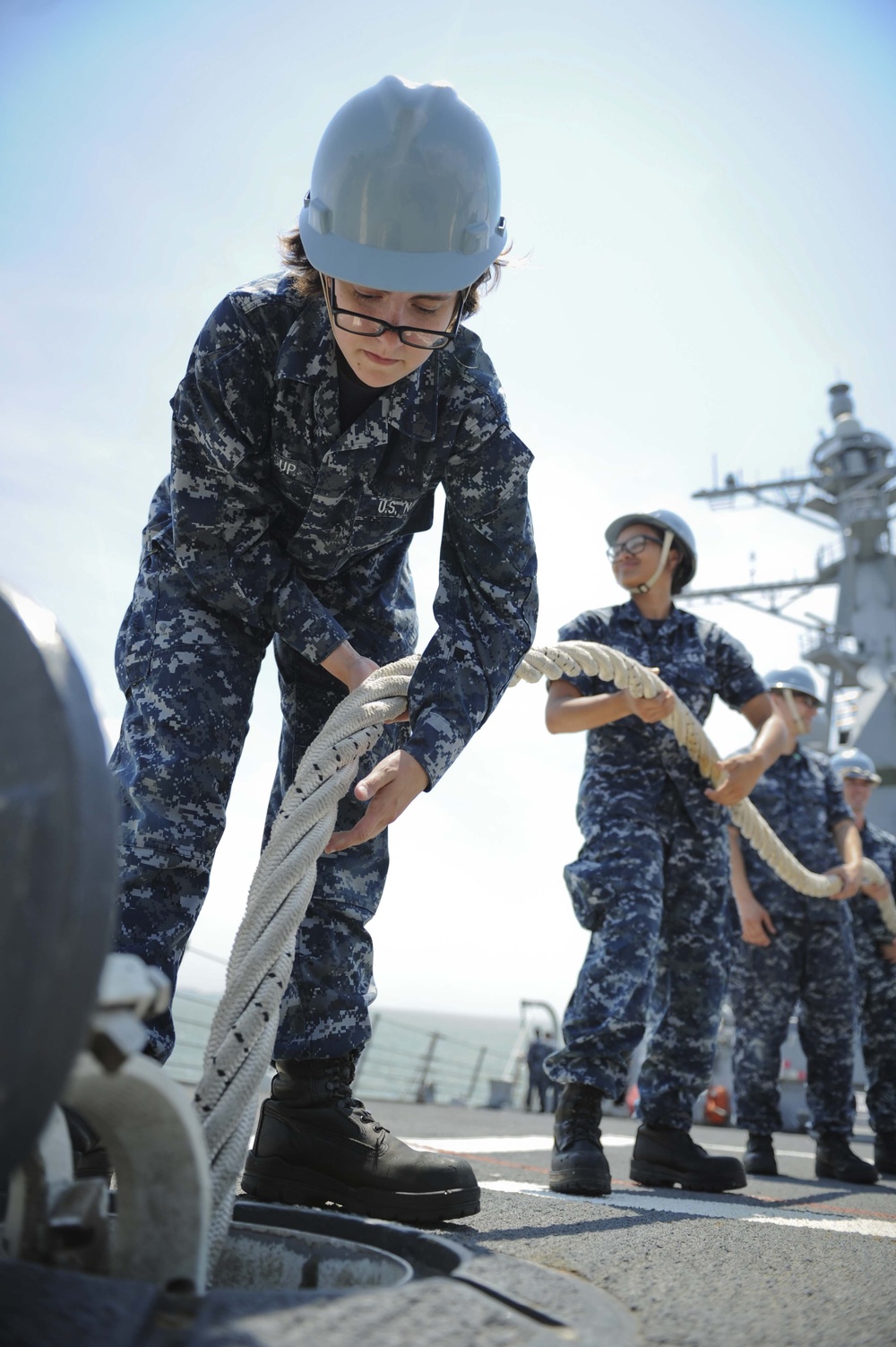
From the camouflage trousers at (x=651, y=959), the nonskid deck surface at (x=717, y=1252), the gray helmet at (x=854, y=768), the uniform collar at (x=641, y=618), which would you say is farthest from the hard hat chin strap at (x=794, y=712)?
the nonskid deck surface at (x=717, y=1252)

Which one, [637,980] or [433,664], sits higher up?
[433,664]

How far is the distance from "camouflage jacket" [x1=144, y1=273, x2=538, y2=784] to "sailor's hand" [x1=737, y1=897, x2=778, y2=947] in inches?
143

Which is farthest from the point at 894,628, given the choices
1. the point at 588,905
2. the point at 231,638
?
the point at 231,638

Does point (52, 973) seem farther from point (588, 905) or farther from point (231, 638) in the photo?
point (588, 905)

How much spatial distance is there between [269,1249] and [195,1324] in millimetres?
552

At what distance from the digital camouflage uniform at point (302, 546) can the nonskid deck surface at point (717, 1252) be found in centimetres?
57

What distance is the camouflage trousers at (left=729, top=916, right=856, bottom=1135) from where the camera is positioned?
17.4 feet

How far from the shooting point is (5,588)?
0.99m

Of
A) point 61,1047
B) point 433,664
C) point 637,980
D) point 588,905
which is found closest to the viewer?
point 61,1047

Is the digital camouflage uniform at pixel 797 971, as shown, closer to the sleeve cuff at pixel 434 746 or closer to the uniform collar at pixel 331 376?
the sleeve cuff at pixel 434 746

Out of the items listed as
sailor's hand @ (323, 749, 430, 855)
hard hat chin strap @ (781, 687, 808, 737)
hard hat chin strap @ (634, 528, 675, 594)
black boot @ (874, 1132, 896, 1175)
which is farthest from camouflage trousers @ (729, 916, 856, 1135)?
sailor's hand @ (323, 749, 430, 855)

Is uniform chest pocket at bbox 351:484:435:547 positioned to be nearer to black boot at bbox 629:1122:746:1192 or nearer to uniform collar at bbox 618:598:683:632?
uniform collar at bbox 618:598:683:632

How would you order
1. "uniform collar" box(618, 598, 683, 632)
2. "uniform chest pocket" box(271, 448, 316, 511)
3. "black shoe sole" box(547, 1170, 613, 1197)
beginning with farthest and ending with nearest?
1. "uniform collar" box(618, 598, 683, 632)
2. "black shoe sole" box(547, 1170, 613, 1197)
3. "uniform chest pocket" box(271, 448, 316, 511)

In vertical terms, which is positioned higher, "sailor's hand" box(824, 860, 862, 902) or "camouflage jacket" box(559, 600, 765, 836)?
"camouflage jacket" box(559, 600, 765, 836)
